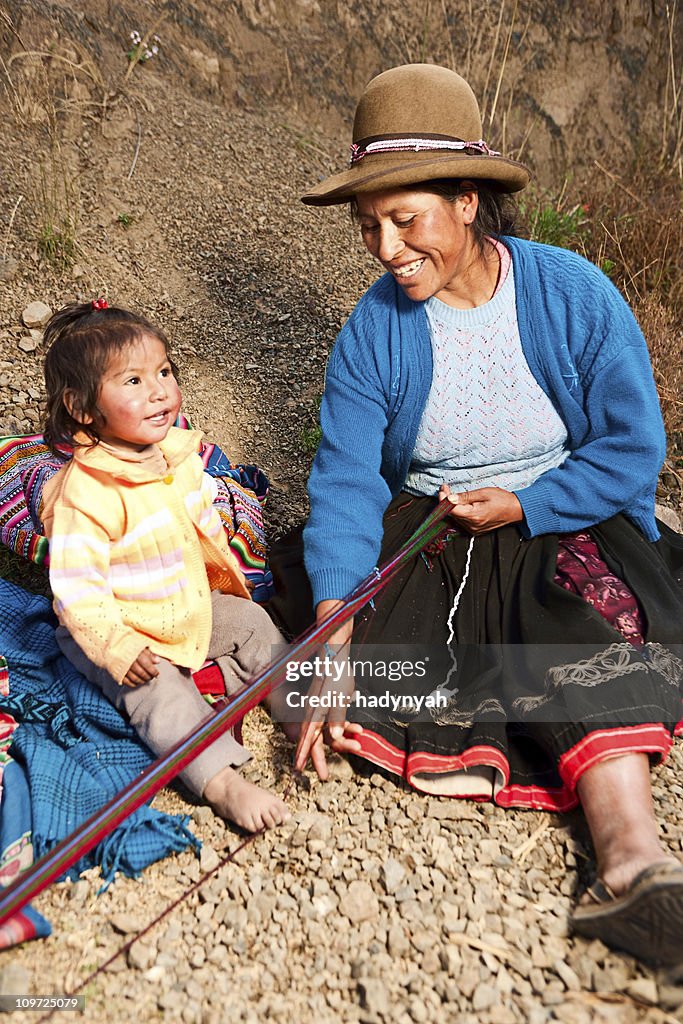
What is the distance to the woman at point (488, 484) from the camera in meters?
1.82

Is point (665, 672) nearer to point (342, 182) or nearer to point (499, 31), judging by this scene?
point (342, 182)

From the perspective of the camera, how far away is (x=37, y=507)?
2404mm

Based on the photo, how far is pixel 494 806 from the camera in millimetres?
1856

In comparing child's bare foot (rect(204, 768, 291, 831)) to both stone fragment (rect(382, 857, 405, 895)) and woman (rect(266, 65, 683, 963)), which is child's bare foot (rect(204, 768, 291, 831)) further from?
stone fragment (rect(382, 857, 405, 895))

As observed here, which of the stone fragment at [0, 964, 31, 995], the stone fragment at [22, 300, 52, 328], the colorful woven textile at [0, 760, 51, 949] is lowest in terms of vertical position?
the stone fragment at [0, 964, 31, 995]

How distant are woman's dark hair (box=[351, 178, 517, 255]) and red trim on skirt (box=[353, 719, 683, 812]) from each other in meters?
1.11

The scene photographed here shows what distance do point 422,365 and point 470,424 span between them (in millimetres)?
179

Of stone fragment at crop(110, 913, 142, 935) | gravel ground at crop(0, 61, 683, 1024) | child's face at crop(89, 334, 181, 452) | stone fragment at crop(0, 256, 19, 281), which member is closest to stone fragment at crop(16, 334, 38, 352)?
stone fragment at crop(0, 256, 19, 281)

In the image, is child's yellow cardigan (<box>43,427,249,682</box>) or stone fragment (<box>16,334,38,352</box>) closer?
child's yellow cardigan (<box>43,427,249,682</box>)

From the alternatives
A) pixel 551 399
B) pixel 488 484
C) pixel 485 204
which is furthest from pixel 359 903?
pixel 485 204

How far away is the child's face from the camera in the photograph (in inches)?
73.4

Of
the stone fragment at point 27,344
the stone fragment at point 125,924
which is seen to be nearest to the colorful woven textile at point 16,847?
the stone fragment at point 125,924

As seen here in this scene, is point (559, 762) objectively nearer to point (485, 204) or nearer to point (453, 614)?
point (453, 614)

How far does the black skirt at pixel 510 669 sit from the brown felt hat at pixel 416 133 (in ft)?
2.57
